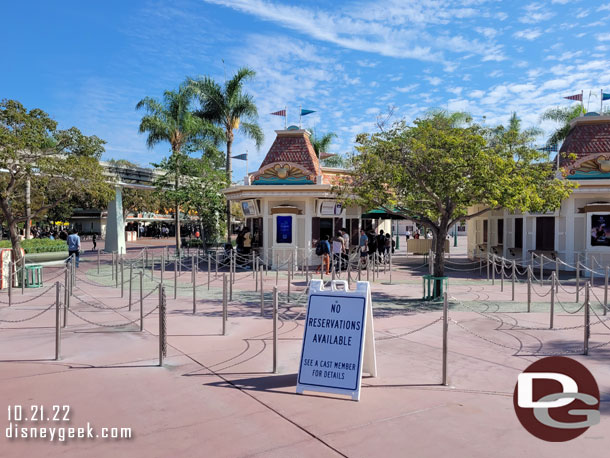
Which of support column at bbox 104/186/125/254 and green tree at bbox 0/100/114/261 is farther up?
green tree at bbox 0/100/114/261

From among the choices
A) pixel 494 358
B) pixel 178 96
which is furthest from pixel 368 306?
pixel 178 96

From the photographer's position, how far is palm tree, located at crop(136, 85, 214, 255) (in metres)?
30.4

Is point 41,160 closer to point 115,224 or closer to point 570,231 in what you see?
point 115,224

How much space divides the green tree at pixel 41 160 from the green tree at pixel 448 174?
34.2 ft

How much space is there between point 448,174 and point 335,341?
692cm

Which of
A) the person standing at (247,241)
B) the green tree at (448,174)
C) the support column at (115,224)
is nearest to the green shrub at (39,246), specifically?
the support column at (115,224)

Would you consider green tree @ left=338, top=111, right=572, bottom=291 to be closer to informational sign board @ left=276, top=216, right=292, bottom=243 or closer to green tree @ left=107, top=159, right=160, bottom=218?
informational sign board @ left=276, top=216, right=292, bottom=243

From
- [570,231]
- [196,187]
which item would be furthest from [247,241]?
[570,231]

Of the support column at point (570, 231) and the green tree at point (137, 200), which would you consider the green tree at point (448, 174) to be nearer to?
the support column at point (570, 231)

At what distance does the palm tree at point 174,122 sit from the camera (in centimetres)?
3042

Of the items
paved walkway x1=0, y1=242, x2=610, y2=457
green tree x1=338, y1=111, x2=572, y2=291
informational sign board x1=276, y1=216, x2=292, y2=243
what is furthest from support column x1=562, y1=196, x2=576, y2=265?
informational sign board x1=276, y1=216, x2=292, y2=243

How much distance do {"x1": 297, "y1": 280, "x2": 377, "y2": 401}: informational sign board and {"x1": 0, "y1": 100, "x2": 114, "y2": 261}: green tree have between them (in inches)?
530

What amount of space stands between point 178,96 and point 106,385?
27535 mm

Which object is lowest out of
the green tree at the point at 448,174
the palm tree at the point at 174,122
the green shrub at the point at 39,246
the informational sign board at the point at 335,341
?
the informational sign board at the point at 335,341
